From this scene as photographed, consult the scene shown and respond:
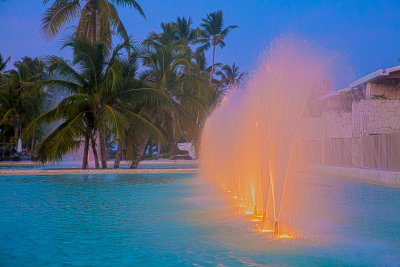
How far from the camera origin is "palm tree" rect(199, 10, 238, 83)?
4953cm

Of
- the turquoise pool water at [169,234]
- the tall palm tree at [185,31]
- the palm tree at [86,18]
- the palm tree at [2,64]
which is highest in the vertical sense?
the tall palm tree at [185,31]

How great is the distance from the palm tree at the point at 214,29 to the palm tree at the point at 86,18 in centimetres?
2764

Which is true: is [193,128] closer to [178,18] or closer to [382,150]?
[382,150]

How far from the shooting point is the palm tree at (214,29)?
4953 centimetres

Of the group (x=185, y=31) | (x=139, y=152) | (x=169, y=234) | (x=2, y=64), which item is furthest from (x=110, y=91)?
(x=185, y=31)

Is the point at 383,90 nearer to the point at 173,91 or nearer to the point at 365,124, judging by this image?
the point at 365,124

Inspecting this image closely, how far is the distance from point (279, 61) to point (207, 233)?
4.79 m

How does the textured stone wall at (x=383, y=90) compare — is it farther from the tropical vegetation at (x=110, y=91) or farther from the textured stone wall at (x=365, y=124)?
the tropical vegetation at (x=110, y=91)

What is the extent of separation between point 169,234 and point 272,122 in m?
4.22

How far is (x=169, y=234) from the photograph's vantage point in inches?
253

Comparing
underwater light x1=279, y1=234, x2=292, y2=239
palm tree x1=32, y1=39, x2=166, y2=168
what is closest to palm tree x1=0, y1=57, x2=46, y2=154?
palm tree x1=32, y1=39, x2=166, y2=168

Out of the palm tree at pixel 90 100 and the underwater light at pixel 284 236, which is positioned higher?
the palm tree at pixel 90 100

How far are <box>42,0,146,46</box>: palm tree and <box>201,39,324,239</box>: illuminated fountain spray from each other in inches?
480

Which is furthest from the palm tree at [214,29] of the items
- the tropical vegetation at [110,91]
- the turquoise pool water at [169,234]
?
the turquoise pool water at [169,234]
